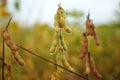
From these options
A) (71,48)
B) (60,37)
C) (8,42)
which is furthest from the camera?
(71,48)

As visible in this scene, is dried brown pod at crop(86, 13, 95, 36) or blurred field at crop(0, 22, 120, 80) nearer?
dried brown pod at crop(86, 13, 95, 36)

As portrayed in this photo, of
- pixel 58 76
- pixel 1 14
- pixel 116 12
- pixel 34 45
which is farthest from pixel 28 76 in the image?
pixel 58 76

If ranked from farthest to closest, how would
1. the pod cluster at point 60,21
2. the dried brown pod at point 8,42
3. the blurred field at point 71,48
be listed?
1. the blurred field at point 71,48
2. the pod cluster at point 60,21
3. the dried brown pod at point 8,42

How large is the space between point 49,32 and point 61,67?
3203 millimetres

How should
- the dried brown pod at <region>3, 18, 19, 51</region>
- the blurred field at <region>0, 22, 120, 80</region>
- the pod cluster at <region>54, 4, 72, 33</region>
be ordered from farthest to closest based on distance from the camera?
the blurred field at <region>0, 22, 120, 80</region>
the pod cluster at <region>54, 4, 72, 33</region>
the dried brown pod at <region>3, 18, 19, 51</region>

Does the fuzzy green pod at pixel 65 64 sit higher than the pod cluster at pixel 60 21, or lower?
lower

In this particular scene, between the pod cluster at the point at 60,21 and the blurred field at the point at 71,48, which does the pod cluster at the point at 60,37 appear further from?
the blurred field at the point at 71,48

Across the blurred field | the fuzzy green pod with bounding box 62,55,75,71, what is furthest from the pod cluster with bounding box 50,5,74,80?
the blurred field

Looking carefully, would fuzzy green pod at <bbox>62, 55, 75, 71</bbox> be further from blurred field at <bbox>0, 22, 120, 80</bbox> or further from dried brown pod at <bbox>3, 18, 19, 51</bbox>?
blurred field at <bbox>0, 22, 120, 80</bbox>

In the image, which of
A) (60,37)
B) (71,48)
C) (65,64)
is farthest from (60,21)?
(71,48)

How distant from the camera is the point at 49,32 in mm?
5027

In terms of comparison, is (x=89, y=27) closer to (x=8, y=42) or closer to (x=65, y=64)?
(x=65, y=64)

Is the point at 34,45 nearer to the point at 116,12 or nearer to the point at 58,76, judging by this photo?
the point at 116,12

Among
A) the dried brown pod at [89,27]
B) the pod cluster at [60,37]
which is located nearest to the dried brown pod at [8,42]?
the pod cluster at [60,37]
